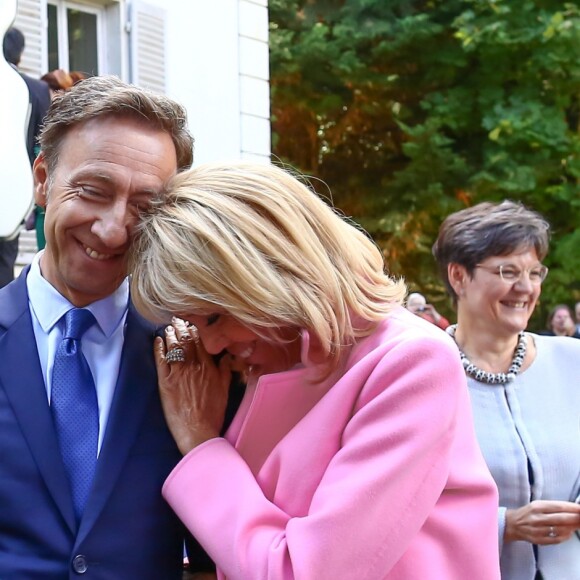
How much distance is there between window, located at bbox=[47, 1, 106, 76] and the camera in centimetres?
853

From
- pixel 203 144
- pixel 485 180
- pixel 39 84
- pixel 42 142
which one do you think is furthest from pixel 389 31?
pixel 42 142

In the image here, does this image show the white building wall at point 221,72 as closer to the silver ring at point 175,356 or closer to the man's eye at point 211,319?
the silver ring at point 175,356

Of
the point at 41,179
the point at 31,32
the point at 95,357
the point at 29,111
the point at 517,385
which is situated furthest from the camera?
the point at 31,32

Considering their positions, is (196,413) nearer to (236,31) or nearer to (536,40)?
(236,31)

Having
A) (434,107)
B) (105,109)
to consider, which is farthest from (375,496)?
(434,107)

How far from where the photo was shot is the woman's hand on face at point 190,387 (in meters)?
2.24

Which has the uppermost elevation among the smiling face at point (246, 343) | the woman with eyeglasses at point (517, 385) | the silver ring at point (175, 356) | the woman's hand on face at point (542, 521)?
the smiling face at point (246, 343)

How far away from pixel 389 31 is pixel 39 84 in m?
9.21

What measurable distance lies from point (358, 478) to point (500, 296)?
163 cm

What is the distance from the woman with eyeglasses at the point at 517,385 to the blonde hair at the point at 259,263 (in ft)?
3.92

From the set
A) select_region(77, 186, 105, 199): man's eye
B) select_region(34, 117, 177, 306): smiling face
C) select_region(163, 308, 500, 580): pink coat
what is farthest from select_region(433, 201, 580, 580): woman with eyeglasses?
select_region(77, 186, 105, 199): man's eye

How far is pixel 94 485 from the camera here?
2146mm

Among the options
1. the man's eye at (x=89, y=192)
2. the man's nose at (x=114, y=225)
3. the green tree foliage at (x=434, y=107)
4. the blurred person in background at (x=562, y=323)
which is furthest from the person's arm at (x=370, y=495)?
the green tree foliage at (x=434, y=107)

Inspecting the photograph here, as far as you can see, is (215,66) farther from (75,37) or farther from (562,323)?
(562,323)
